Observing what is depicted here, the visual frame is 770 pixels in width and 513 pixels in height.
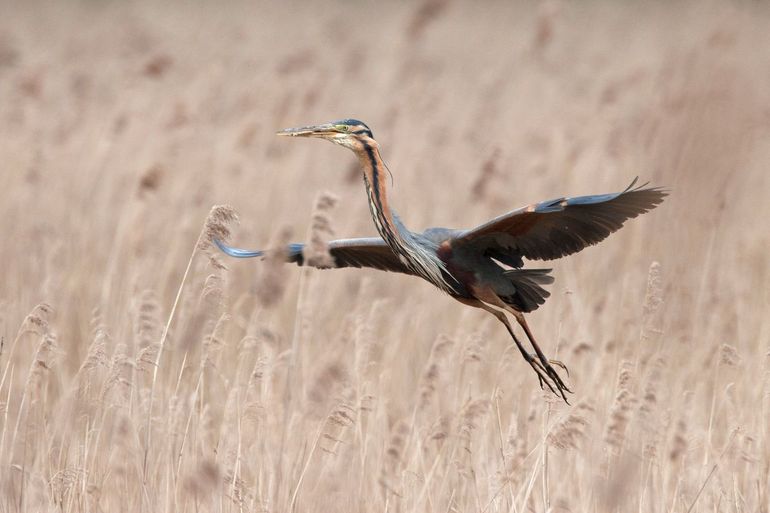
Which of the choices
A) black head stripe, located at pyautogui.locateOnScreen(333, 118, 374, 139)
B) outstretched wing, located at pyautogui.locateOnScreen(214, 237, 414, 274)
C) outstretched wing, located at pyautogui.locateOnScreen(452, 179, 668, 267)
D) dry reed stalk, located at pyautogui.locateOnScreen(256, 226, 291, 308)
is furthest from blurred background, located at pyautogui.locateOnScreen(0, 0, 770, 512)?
black head stripe, located at pyautogui.locateOnScreen(333, 118, 374, 139)

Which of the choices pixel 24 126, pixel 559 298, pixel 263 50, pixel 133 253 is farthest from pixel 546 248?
pixel 263 50

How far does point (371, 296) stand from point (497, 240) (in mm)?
2675

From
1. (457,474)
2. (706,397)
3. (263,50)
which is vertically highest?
(263,50)

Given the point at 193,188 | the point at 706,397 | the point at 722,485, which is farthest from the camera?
the point at 193,188

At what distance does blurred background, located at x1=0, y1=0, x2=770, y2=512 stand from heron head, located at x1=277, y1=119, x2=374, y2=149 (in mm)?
340

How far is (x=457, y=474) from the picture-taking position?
4.42 meters

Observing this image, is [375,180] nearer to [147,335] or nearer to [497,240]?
[497,240]

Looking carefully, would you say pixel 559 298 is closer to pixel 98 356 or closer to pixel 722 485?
pixel 722 485

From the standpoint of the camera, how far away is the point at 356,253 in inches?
169

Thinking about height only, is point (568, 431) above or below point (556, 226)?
below

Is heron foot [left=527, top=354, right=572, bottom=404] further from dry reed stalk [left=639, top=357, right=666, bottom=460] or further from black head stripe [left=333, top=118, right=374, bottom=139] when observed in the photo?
black head stripe [left=333, top=118, right=374, bottom=139]

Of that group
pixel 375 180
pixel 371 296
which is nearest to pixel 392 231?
pixel 375 180

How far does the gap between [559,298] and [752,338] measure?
0.97 metres

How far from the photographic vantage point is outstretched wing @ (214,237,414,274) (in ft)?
13.4
